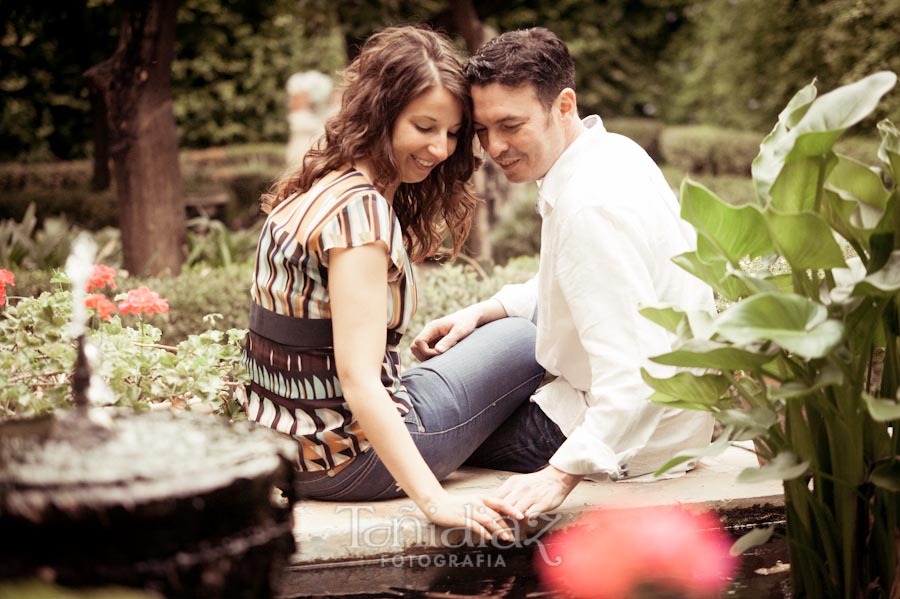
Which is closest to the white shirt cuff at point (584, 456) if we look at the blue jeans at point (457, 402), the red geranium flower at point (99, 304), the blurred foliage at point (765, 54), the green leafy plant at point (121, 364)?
the blue jeans at point (457, 402)

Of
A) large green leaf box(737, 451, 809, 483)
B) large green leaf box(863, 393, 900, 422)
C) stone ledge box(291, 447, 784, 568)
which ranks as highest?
large green leaf box(863, 393, 900, 422)

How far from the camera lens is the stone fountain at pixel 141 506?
1.50 meters

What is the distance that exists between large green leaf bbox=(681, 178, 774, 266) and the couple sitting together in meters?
0.49

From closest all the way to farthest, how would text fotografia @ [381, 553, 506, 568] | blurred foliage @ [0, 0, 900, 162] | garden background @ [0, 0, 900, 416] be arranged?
text fotografia @ [381, 553, 506, 568]
garden background @ [0, 0, 900, 416]
blurred foliage @ [0, 0, 900, 162]

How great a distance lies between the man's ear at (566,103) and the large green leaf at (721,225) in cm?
97

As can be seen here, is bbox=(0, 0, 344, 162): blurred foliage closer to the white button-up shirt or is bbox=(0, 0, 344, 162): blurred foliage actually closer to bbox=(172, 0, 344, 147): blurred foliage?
bbox=(172, 0, 344, 147): blurred foliage

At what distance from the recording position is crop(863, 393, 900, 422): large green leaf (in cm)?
195

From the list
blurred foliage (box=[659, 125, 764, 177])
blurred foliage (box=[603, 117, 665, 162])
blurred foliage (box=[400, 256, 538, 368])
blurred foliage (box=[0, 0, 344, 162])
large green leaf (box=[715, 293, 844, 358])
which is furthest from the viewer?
blurred foliage (box=[603, 117, 665, 162])

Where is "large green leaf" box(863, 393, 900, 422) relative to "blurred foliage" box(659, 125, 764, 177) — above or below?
below

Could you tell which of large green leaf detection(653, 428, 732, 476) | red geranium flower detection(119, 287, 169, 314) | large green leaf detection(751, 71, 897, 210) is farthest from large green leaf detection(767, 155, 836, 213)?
red geranium flower detection(119, 287, 169, 314)

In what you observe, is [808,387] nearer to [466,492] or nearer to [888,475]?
[888,475]

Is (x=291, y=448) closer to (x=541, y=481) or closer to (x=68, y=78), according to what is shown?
(x=541, y=481)

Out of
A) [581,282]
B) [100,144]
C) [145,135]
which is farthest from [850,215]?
[100,144]

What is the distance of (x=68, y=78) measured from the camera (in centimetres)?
1200
